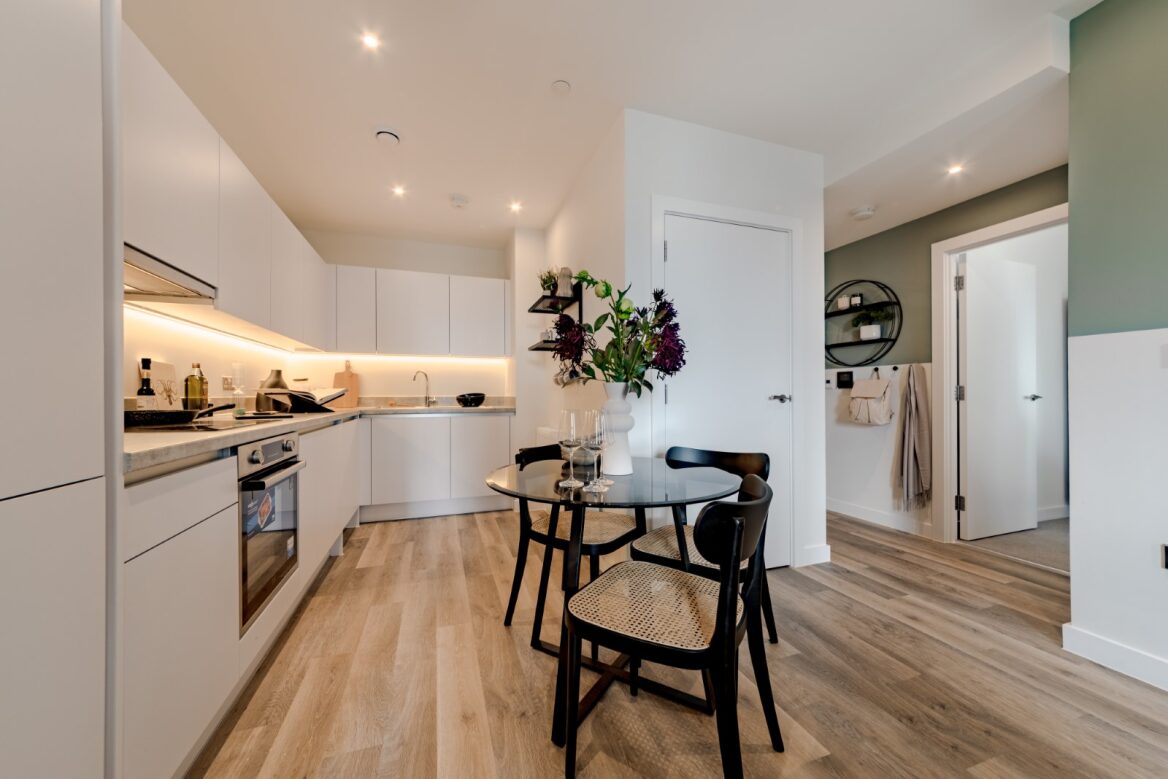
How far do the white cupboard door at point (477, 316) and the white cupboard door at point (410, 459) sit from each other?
2.65 ft

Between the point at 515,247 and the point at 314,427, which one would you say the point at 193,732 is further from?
the point at 515,247

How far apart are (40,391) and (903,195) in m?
4.10

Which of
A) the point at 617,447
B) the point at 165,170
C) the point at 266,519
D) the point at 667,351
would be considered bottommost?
the point at 266,519

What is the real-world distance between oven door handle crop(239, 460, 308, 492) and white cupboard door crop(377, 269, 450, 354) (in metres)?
2.13

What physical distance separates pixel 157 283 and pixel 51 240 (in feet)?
3.58

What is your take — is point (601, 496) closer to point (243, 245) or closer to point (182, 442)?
point (182, 442)

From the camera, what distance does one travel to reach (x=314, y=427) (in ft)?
7.39

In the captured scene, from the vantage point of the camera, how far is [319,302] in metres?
3.44

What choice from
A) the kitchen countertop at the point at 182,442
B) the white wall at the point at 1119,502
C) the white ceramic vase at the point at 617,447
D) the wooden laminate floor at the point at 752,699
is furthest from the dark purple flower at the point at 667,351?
the white wall at the point at 1119,502

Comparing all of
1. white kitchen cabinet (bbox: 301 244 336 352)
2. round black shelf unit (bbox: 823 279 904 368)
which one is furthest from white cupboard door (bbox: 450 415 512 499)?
round black shelf unit (bbox: 823 279 904 368)

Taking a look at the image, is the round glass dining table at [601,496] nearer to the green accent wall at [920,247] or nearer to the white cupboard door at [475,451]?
the white cupboard door at [475,451]

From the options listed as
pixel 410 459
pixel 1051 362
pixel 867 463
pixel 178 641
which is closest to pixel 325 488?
pixel 410 459

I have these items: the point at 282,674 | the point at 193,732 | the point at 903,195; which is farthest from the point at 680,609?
the point at 903,195

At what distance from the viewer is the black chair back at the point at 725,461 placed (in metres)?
1.74
